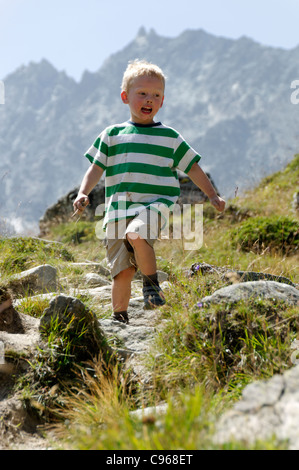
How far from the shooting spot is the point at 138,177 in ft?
13.6

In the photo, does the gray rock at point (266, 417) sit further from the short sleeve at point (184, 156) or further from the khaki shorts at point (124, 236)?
the short sleeve at point (184, 156)

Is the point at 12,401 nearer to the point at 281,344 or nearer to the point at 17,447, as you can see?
the point at 17,447

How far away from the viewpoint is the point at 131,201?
4.13 meters

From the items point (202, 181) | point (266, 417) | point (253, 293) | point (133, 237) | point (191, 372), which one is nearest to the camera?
point (266, 417)

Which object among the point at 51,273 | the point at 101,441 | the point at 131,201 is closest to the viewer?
the point at 101,441

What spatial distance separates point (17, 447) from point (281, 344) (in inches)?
58.6

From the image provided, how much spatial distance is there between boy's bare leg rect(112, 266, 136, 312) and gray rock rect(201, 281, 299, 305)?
125 cm

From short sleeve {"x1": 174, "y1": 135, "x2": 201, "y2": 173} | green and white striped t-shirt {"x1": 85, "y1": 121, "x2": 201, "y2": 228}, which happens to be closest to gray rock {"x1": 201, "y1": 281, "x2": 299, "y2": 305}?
green and white striped t-shirt {"x1": 85, "y1": 121, "x2": 201, "y2": 228}

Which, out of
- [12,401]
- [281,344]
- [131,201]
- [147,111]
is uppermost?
[147,111]

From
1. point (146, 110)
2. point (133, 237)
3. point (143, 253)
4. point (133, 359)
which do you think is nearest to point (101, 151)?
point (146, 110)

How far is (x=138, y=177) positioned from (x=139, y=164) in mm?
121

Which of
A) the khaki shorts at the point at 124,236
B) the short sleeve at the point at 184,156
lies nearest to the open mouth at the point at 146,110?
the short sleeve at the point at 184,156

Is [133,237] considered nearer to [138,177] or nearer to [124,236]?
[124,236]
